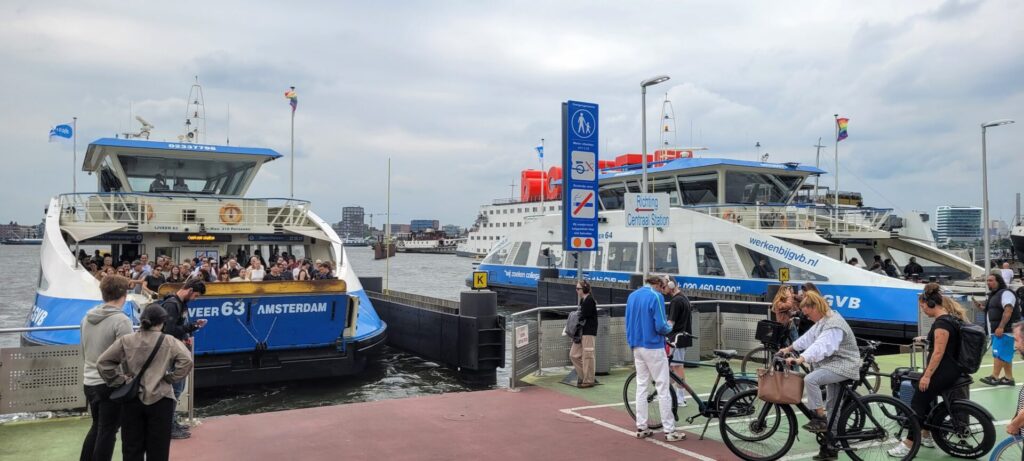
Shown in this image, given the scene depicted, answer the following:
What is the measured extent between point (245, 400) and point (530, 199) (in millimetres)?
68201

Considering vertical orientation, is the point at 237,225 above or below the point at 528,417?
above

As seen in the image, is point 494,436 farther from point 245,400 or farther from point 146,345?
point 245,400

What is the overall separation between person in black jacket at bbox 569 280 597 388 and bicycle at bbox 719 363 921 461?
3.21 metres

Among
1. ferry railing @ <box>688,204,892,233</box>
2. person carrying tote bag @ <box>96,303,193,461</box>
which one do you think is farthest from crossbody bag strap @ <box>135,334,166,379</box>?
ferry railing @ <box>688,204,892,233</box>

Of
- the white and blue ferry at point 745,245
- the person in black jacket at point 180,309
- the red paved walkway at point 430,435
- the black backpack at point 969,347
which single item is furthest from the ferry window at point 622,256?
the person in black jacket at point 180,309

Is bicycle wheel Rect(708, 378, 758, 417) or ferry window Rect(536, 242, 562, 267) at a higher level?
ferry window Rect(536, 242, 562, 267)

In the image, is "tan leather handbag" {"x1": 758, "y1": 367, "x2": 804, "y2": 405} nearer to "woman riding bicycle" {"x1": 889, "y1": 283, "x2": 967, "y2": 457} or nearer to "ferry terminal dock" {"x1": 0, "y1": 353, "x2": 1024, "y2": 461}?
"ferry terminal dock" {"x1": 0, "y1": 353, "x2": 1024, "y2": 461}

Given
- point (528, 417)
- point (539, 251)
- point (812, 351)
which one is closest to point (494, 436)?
point (528, 417)

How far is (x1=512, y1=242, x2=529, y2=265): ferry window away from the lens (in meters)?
29.8

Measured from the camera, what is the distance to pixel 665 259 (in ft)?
75.1

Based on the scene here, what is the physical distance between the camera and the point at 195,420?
780 centimetres

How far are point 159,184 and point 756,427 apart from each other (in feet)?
55.6

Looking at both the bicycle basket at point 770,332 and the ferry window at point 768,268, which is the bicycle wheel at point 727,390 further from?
the ferry window at point 768,268

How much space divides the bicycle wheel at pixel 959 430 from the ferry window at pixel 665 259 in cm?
1583
